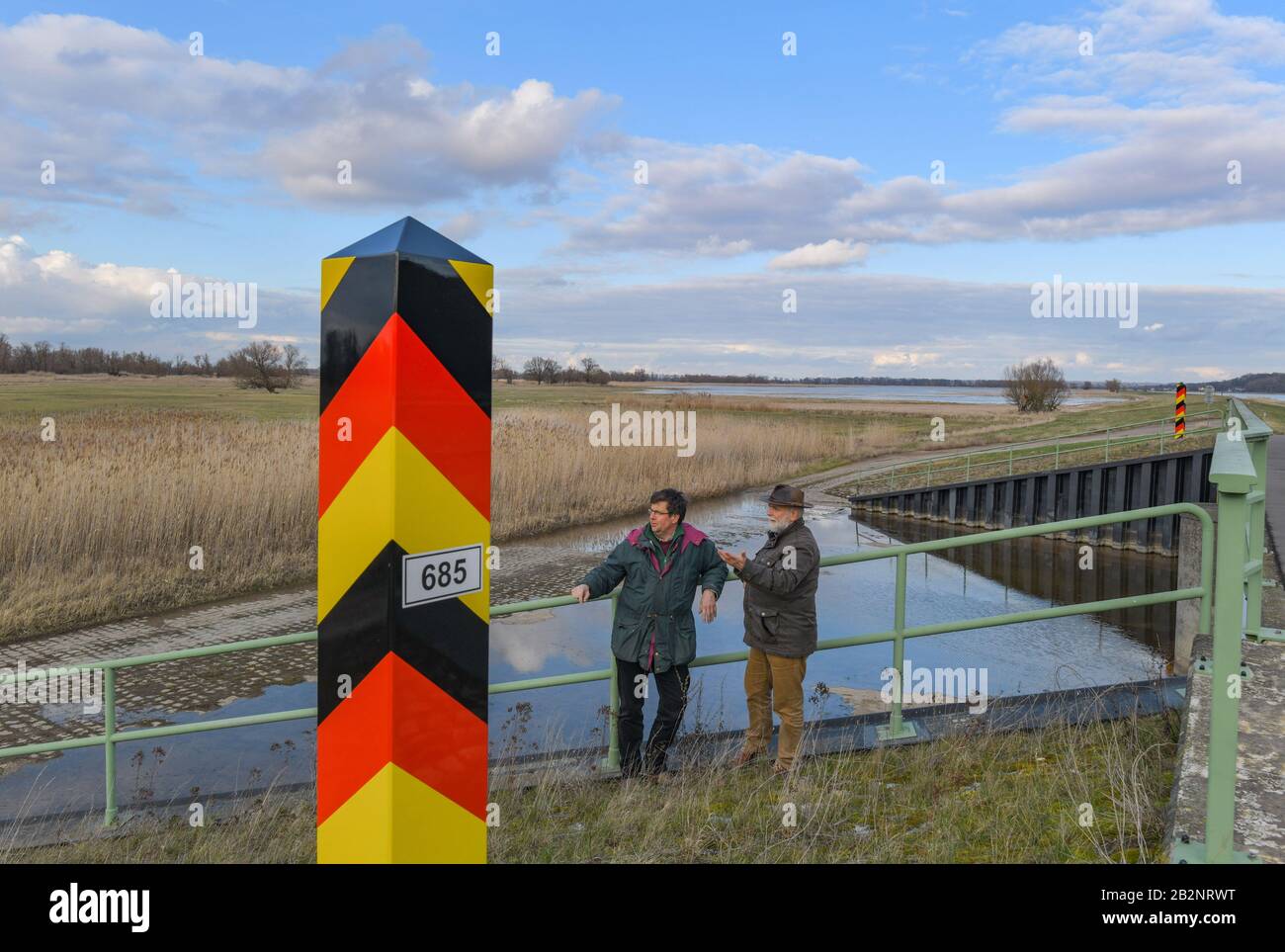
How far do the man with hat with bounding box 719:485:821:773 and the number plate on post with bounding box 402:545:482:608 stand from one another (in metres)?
3.60

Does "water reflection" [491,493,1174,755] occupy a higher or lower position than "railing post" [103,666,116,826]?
lower

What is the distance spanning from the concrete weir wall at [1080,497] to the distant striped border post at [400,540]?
24466 millimetres

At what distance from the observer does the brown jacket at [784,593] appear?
532 centimetres

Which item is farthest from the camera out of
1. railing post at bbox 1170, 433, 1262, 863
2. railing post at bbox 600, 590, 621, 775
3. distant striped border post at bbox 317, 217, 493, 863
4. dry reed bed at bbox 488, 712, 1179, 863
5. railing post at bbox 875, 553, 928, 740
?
railing post at bbox 600, 590, 621, 775

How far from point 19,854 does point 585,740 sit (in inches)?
172

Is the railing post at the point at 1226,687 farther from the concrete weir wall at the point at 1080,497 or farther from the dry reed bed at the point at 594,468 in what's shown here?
the concrete weir wall at the point at 1080,497

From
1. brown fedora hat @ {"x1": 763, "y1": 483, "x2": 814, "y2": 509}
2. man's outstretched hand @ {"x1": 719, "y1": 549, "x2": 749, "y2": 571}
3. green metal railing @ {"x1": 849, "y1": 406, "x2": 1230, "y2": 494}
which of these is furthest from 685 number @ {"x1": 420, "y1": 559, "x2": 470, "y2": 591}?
green metal railing @ {"x1": 849, "y1": 406, "x2": 1230, "y2": 494}

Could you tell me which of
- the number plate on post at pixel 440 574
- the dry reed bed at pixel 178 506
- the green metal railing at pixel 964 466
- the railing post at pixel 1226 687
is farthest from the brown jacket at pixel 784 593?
the green metal railing at pixel 964 466

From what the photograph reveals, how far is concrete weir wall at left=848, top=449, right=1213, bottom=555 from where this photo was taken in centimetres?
2403

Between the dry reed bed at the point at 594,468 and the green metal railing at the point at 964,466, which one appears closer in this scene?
the dry reed bed at the point at 594,468

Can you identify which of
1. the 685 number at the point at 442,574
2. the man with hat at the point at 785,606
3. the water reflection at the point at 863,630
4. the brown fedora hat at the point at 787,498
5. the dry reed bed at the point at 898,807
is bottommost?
the water reflection at the point at 863,630

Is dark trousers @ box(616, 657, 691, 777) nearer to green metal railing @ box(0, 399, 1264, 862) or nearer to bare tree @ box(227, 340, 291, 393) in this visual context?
green metal railing @ box(0, 399, 1264, 862)
